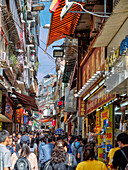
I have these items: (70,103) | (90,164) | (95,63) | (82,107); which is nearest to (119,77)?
(90,164)

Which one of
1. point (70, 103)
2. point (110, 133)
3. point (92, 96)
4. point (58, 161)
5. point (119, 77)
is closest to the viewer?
point (58, 161)

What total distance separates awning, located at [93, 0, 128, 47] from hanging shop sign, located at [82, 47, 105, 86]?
2.54 ft

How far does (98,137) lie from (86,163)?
896cm

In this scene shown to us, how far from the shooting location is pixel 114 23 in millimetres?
9266

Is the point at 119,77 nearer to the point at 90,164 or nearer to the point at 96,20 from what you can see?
the point at 90,164

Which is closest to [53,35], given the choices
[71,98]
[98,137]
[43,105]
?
[98,137]

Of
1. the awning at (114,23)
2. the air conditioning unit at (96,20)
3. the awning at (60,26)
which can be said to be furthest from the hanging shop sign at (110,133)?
the awning at (60,26)

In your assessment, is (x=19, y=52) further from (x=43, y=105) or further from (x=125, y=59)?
(x=43, y=105)

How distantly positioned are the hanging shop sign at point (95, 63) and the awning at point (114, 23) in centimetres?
78

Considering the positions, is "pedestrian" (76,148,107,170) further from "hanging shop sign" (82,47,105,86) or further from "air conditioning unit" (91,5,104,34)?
"air conditioning unit" (91,5,104,34)

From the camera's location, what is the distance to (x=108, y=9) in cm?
1225

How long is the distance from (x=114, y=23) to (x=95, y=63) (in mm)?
4652

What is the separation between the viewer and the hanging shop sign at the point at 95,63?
12332mm

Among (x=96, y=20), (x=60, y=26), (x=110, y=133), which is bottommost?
(x=110, y=133)
